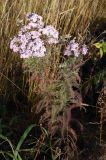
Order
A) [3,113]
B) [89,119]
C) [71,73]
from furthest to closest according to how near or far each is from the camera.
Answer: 1. [89,119]
2. [3,113]
3. [71,73]

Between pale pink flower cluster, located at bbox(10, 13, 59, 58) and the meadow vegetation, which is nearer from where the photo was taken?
pale pink flower cluster, located at bbox(10, 13, 59, 58)

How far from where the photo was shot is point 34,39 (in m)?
2.50

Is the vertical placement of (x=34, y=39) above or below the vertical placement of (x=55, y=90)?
above

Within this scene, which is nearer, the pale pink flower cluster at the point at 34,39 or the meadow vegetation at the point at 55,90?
the pale pink flower cluster at the point at 34,39

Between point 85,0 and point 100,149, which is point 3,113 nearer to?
point 100,149

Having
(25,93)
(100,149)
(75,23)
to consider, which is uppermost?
(75,23)

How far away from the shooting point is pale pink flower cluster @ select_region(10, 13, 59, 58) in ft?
8.04

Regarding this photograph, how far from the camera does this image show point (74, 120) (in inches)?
106

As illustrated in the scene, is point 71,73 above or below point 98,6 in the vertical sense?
below

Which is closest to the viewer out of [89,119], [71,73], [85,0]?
[71,73]

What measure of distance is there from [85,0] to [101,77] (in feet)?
2.22

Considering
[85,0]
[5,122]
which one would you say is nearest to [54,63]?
[5,122]

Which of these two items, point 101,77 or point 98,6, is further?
point 98,6

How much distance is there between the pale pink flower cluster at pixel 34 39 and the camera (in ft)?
8.04
